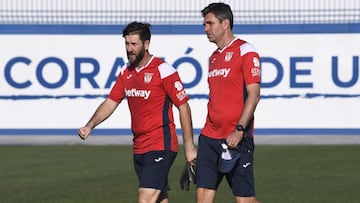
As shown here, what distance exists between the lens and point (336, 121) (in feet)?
73.3

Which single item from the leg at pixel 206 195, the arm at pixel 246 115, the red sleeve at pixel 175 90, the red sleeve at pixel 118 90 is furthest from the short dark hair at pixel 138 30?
the leg at pixel 206 195

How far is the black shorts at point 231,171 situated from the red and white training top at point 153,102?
1.44 ft

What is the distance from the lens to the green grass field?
44.7ft

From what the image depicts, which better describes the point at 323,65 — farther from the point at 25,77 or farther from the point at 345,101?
the point at 25,77

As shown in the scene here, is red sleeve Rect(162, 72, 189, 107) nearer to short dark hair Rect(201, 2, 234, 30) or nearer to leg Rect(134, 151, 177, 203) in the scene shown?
leg Rect(134, 151, 177, 203)

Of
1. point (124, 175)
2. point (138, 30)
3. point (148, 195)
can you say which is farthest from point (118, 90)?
point (124, 175)

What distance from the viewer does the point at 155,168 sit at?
9977mm

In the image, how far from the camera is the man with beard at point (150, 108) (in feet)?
32.5

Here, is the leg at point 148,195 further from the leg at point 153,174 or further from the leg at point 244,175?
the leg at point 244,175

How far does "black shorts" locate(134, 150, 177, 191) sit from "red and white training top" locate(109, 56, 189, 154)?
0.17 ft

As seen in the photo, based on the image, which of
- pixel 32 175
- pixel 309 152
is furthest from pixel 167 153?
pixel 309 152

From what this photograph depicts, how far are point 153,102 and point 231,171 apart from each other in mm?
961

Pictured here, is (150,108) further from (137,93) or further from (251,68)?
(251,68)

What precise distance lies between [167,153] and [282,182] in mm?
5237
